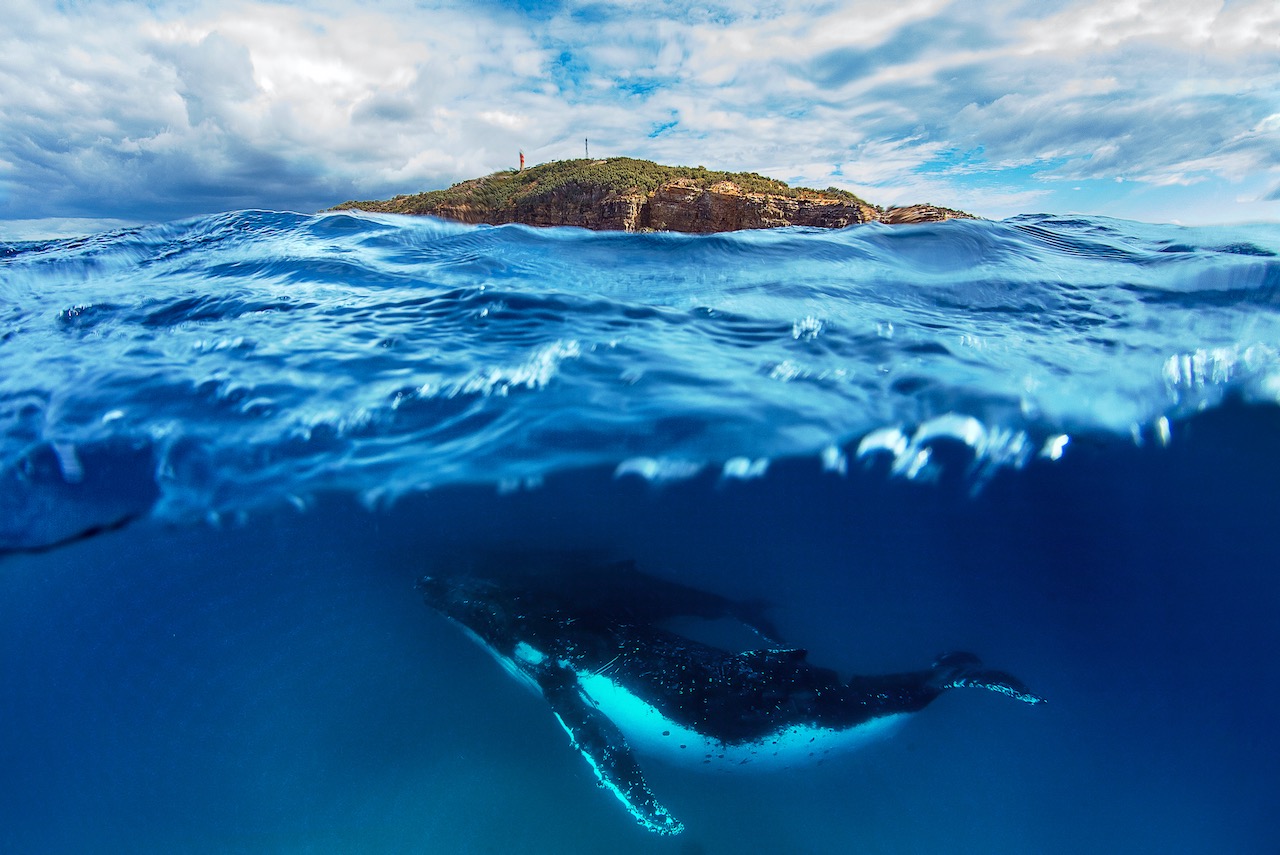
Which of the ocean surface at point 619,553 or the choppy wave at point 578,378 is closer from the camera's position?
the ocean surface at point 619,553

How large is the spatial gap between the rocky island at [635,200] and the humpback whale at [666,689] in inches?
1171

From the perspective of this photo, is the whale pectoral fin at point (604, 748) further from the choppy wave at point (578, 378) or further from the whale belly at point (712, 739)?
the choppy wave at point (578, 378)

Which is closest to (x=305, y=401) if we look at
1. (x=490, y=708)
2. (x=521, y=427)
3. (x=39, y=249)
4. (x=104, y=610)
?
(x=521, y=427)

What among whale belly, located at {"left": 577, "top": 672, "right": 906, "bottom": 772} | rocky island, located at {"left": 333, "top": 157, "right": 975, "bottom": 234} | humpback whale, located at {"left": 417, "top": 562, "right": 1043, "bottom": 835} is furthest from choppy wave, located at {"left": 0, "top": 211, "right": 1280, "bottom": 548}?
rocky island, located at {"left": 333, "top": 157, "right": 975, "bottom": 234}

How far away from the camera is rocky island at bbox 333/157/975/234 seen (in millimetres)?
35375

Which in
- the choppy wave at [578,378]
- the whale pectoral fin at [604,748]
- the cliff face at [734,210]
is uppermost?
the cliff face at [734,210]

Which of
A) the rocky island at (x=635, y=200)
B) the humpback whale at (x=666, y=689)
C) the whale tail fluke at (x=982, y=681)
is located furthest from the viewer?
the rocky island at (x=635, y=200)

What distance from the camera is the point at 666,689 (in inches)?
229

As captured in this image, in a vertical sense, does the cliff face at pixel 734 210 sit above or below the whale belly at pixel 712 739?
above

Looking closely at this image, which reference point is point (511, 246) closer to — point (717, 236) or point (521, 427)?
point (717, 236)

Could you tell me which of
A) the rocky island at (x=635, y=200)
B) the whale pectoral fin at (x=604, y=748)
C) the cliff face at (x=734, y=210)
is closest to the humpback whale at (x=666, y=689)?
the whale pectoral fin at (x=604, y=748)

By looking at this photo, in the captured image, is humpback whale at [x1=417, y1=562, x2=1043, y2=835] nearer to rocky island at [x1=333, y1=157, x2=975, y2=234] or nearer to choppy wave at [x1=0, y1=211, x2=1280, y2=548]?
choppy wave at [x1=0, y1=211, x2=1280, y2=548]

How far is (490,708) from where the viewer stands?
725 centimetres

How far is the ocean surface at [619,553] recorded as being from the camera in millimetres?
6406
